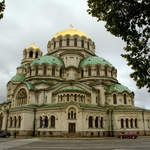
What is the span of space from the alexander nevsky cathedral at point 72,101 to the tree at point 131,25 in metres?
28.6

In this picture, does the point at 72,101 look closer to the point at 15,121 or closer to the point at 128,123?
the point at 128,123

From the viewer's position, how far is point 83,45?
61.5 m

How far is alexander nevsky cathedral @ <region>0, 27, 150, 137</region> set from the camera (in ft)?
132

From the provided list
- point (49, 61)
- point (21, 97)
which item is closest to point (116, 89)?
point (49, 61)

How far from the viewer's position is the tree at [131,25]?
11211 millimetres

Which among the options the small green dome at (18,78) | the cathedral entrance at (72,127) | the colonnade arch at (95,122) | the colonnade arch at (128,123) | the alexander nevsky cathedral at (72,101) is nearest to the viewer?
the cathedral entrance at (72,127)

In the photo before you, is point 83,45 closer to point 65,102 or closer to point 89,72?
point 89,72

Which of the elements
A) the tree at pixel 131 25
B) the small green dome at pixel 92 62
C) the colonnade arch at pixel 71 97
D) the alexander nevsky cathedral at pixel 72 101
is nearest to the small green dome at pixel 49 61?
the alexander nevsky cathedral at pixel 72 101

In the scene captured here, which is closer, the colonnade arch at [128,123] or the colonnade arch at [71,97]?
the colonnade arch at [71,97]

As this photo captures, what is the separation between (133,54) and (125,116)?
1353 inches

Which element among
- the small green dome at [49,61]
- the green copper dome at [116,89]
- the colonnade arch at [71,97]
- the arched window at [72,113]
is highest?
the small green dome at [49,61]

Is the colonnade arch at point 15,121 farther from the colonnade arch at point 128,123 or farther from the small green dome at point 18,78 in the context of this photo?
the colonnade arch at point 128,123

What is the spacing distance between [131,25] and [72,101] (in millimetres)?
30396

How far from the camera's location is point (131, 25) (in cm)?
1168
